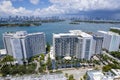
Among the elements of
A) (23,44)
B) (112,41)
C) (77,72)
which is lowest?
(77,72)

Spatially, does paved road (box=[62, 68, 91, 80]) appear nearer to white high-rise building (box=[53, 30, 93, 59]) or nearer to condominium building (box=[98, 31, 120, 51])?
white high-rise building (box=[53, 30, 93, 59])

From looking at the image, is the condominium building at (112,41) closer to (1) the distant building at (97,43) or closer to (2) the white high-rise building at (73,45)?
(1) the distant building at (97,43)

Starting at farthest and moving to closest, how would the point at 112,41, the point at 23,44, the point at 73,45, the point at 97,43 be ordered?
the point at 112,41, the point at 97,43, the point at 73,45, the point at 23,44

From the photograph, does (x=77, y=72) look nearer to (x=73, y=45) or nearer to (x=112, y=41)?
(x=73, y=45)

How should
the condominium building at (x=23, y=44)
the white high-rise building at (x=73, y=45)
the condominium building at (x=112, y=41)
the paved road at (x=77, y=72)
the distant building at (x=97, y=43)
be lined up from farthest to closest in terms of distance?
1. the condominium building at (x=112, y=41)
2. the distant building at (x=97, y=43)
3. the white high-rise building at (x=73, y=45)
4. the condominium building at (x=23, y=44)
5. the paved road at (x=77, y=72)

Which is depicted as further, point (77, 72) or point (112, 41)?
point (112, 41)

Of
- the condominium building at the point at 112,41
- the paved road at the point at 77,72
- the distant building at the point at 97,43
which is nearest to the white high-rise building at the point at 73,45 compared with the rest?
the distant building at the point at 97,43

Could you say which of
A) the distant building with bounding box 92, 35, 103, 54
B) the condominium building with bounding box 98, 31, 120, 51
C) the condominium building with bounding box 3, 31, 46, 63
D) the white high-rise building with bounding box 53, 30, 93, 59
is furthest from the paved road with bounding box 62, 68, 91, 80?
the condominium building with bounding box 98, 31, 120, 51

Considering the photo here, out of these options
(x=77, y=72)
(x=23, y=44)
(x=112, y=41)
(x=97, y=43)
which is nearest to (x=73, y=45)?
(x=97, y=43)
